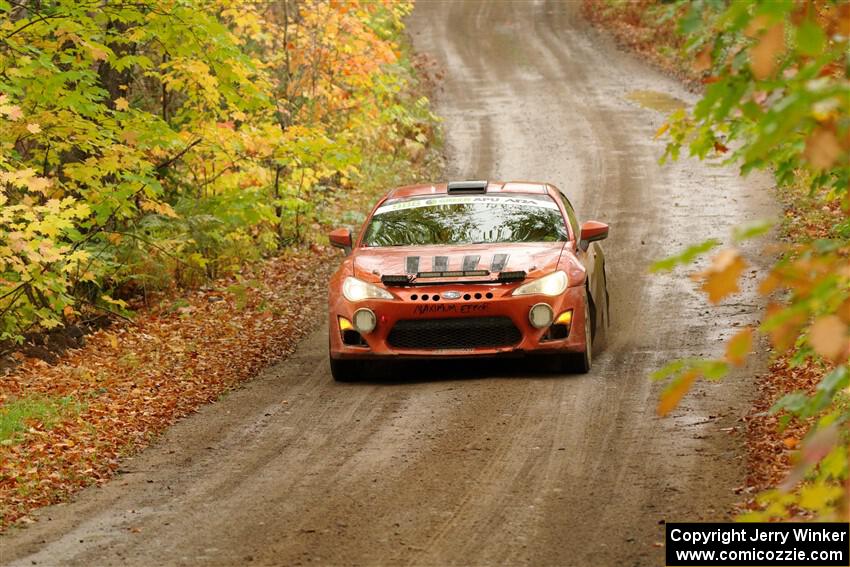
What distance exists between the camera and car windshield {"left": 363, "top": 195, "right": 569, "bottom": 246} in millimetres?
11172

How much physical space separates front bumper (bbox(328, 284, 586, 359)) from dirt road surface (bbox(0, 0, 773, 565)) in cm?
33

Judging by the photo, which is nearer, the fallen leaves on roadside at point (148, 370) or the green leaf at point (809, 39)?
the green leaf at point (809, 39)

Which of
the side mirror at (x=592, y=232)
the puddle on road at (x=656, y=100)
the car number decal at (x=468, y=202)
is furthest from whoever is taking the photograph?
the puddle on road at (x=656, y=100)

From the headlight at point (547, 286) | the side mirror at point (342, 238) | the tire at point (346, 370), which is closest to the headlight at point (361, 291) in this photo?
the tire at point (346, 370)

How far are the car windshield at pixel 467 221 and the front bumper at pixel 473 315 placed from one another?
1018mm

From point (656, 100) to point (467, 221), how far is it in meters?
19.8

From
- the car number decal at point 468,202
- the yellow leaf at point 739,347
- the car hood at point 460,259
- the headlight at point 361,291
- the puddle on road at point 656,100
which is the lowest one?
the puddle on road at point 656,100

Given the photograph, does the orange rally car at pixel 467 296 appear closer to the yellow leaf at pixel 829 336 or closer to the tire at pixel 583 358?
the tire at pixel 583 358

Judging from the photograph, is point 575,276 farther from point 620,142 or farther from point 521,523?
point 620,142

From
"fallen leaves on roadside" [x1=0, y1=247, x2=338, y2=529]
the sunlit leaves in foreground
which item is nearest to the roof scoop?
"fallen leaves on roadside" [x1=0, y1=247, x2=338, y2=529]

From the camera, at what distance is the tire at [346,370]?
35.4 feet

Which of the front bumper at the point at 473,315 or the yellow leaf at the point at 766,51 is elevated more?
the yellow leaf at the point at 766,51

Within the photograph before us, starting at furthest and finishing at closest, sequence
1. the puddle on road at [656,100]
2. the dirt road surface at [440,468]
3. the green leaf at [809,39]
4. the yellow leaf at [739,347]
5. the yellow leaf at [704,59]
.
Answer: the puddle on road at [656,100], the dirt road surface at [440,468], the yellow leaf at [704,59], the yellow leaf at [739,347], the green leaf at [809,39]

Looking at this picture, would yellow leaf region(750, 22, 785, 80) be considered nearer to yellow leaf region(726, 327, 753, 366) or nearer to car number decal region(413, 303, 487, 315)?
yellow leaf region(726, 327, 753, 366)
